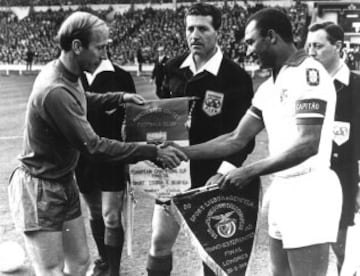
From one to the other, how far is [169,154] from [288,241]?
1013 mm

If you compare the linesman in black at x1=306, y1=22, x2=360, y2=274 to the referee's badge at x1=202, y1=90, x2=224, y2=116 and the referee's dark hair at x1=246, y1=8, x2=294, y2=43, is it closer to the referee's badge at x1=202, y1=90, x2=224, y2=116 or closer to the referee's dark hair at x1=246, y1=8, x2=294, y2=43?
the referee's badge at x1=202, y1=90, x2=224, y2=116

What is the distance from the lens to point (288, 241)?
3.02m

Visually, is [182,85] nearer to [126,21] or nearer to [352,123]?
[352,123]

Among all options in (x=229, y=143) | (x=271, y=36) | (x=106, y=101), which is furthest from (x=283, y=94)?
(x=106, y=101)

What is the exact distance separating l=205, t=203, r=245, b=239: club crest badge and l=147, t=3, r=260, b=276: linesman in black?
0.57 m

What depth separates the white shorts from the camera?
2.98 m

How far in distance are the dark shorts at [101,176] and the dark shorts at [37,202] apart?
48.5 inches

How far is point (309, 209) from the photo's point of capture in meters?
3.00

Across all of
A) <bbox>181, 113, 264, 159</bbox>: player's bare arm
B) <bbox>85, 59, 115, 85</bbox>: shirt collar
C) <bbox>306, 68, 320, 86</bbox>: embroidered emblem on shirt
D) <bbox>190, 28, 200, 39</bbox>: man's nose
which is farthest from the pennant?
<bbox>306, 68, 320, 86</bbox>: embroidered emblem on shirt

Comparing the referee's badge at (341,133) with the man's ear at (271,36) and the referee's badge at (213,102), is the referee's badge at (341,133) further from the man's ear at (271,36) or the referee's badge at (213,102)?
the man's ear at (271,36)

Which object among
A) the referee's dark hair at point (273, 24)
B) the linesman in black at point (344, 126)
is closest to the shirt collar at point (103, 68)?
the linesman in black at point (344, 126)

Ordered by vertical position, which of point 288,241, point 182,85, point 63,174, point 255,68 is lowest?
point 255,68

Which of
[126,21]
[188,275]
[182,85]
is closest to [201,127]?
[182,85]

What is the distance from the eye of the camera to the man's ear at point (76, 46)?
3268 millimetres
